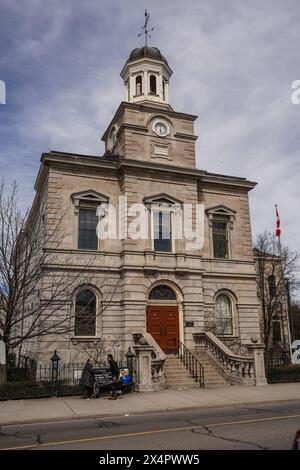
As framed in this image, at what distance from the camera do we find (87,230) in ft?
78.8

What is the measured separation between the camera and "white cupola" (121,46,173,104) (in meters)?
29.5

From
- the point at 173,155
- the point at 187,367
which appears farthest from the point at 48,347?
the point at 173,155

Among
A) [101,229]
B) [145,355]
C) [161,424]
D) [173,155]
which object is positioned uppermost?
[173,155]

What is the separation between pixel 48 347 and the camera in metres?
21.2

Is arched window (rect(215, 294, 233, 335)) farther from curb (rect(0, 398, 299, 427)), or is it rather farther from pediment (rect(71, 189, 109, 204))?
curb (rect(0, 398, 299, 427))

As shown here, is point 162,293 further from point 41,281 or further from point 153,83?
point 153,83

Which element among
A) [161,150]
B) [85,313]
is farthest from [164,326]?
[161,150]

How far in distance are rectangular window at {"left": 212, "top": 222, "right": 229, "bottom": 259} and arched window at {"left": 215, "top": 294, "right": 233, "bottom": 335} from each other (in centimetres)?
266

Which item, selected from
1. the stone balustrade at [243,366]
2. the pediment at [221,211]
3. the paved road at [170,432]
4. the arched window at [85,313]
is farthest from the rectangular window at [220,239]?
the paved road at [170,432]

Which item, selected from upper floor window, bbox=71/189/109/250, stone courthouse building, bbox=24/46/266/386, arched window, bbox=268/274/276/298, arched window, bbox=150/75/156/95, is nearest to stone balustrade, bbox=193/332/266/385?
stone courthouse building, bbox=24/46/266/386

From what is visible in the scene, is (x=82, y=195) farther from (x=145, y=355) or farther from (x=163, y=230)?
(x=145, y=355)

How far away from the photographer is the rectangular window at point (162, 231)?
24844mm
